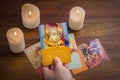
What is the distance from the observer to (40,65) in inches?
43.6

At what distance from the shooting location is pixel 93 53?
1.16 meters

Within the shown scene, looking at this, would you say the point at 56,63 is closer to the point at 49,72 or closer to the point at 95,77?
the point at 49,72

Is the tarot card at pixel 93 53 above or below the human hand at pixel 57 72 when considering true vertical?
above

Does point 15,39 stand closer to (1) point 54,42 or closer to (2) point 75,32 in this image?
(1) point 54,42

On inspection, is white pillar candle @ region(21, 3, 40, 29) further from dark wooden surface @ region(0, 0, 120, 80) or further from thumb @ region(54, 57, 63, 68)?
thumb @ region(54, 57, 63, 68)

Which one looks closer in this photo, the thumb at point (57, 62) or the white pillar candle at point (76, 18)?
the thumb at point (57, 62)

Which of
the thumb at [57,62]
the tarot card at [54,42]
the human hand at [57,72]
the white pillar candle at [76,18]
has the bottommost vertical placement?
the human hand at [57,72]

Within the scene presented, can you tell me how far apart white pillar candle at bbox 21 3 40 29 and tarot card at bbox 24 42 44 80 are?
0.34 feet

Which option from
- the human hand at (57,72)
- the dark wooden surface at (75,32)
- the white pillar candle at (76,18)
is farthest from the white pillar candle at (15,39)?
the white pillar candle at (76,18)

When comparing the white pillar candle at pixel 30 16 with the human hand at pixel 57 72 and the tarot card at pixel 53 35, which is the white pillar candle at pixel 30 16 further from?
the human hand at pixel 57 72

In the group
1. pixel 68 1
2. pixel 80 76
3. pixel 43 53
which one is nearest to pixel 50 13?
pixel 68 1

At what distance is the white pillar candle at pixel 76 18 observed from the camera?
1.16 meters

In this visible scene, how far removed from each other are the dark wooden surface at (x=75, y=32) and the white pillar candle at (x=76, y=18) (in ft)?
0.12

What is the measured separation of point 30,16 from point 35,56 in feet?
0.68
